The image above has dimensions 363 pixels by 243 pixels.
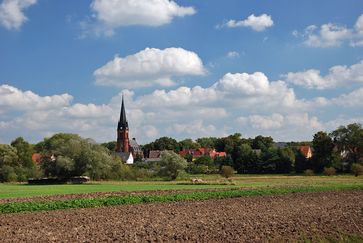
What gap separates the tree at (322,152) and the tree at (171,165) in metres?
40.4

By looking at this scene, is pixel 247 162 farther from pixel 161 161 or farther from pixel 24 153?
pixel 24 153

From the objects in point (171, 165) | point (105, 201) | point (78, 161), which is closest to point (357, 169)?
point (171, 165)

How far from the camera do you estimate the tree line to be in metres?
89.2

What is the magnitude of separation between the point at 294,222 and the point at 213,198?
19874 millimetres

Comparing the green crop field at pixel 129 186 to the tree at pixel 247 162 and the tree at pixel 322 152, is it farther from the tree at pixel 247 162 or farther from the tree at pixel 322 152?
the tree at pixel 322 152

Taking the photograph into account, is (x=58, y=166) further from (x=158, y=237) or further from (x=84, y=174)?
(x=158, y=237)

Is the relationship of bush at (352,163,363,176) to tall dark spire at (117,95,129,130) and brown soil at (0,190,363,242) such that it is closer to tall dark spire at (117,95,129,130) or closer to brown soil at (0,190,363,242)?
brown soil at (0,190,363,242)

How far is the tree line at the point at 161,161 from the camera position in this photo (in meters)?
89.2

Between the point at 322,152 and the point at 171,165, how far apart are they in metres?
43.8

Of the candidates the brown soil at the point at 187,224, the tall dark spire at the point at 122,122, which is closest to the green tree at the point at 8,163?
the brown soil at the point at 187,224

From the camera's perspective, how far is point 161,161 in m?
99.2

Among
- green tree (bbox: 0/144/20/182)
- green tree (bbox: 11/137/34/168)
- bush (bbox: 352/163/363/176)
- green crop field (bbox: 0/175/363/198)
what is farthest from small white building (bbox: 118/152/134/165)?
bush (bbox: 352/163/363/176)

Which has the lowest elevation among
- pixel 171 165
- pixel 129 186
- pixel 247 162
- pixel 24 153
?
pixel 129 186

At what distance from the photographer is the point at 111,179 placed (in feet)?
320
